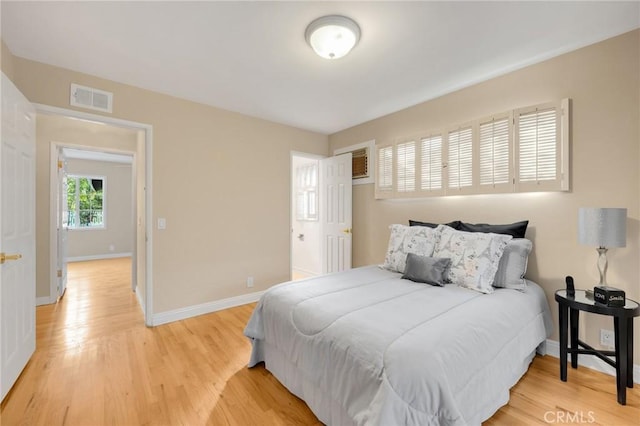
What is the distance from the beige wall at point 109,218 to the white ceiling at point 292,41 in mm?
5239

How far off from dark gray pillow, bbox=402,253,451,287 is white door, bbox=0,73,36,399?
2.92m

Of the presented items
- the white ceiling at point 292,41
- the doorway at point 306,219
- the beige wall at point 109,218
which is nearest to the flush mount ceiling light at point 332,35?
the white ceiling at point 292,41

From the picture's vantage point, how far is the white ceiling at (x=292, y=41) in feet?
5.81

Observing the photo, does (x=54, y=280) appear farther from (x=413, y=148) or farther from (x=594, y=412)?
(x=594, y=412)

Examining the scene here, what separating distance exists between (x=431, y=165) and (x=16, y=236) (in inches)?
147

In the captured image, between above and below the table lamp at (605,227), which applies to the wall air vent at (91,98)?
above

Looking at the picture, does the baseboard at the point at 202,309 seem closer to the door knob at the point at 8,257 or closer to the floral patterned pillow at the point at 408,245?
the door knob at the point at 8,257

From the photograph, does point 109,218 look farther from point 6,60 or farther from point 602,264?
point 602,264

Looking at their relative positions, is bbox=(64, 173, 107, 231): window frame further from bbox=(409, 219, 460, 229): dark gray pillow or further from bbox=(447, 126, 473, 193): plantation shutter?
bbox=(447, 126, 473, 193): plantation shutter

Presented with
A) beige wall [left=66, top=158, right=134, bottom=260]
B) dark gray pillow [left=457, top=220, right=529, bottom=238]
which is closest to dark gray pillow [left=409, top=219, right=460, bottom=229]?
dark gray pillow [left=457, top=220, right=529, bottom=238]

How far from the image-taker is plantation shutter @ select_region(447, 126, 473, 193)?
280 centimetres

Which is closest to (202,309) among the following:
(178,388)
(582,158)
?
(178,388)

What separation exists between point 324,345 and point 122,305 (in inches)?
134

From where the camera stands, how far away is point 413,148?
331 cm
